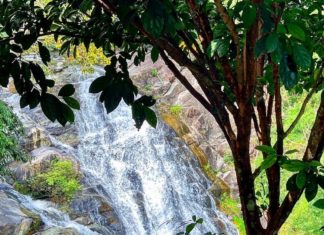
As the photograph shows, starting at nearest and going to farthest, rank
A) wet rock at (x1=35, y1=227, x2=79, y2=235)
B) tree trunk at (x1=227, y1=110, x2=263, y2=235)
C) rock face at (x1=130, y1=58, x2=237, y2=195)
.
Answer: tree trunk at (x1=227, y1=110, x2=263, y2=235)
wet rock at (x1=35, y1=227, x2=79, y2=235)
rock face at (x1=130, y1=58, x2=237, y2=195)

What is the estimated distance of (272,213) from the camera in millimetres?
1396

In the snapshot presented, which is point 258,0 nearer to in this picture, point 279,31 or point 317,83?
point 279,31

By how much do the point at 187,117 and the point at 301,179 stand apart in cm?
1120

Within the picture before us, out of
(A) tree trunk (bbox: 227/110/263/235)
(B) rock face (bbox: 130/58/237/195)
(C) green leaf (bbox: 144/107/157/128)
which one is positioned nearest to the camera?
(C) green leaf (bbox: 144/107/157/128)

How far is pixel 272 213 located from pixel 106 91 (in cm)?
80

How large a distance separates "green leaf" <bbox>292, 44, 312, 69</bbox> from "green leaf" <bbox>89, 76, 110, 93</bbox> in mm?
411

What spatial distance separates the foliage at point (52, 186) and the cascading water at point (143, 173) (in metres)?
0.87

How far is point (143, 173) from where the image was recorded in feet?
33.9

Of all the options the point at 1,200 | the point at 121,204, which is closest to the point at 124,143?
the point at 121,204

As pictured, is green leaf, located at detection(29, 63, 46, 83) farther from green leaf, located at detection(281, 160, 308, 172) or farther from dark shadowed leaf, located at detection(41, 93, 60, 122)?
green leaf, located at detection(281, 160, 308, 172)

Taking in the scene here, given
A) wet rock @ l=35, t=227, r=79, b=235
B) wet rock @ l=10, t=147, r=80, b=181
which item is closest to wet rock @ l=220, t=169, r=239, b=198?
wet rock @ l=10, t=147, r=80, b=181

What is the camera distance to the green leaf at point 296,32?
805 millimetres

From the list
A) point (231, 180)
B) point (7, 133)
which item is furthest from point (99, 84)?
point (231, 180)

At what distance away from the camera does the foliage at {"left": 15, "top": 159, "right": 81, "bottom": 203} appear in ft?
29.0
